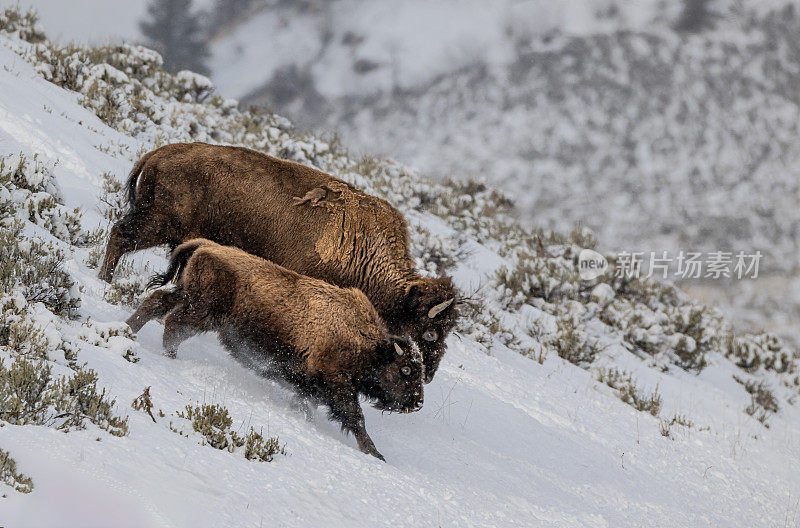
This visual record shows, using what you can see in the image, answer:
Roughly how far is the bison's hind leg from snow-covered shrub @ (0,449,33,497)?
236 cm

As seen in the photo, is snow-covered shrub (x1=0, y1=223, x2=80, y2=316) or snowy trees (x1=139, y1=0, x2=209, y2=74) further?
snowy trees (x1=139, y1=0, x2=209, y2=74)

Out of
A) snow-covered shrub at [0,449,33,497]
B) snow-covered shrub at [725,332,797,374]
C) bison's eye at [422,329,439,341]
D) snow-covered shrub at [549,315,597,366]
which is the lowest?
snow-covered shrub at [0,449,33,497]

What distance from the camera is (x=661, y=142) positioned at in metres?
25.1

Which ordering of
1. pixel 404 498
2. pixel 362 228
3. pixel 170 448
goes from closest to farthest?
1. pixel 170 448
2. pixel 404 498
3. pixel 362 228

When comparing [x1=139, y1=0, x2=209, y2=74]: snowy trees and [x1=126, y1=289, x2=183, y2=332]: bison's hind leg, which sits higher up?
[x1=139, y1=0, x2=209, y2=74]: snowy trees

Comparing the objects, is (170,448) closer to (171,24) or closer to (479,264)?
(479,264)

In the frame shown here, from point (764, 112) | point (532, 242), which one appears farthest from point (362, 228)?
point (764, 112)

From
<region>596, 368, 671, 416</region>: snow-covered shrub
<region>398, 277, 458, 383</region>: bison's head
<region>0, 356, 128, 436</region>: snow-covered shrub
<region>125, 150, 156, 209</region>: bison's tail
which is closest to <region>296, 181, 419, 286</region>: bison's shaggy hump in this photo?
<region>398, 277, 458, 383</region>: bison's head

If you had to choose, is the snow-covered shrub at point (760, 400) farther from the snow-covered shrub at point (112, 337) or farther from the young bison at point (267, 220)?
the snow-covered shrub at point (112, 337)

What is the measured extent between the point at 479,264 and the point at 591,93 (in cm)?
988

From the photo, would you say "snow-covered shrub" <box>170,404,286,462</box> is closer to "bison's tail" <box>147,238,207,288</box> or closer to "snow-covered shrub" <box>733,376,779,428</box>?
"bison's tail" <box>147,238,207,288</box>

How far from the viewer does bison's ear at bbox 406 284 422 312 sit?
5211 millimetres

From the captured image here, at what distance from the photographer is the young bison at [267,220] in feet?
18.1

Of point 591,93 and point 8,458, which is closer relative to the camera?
point 8,458
